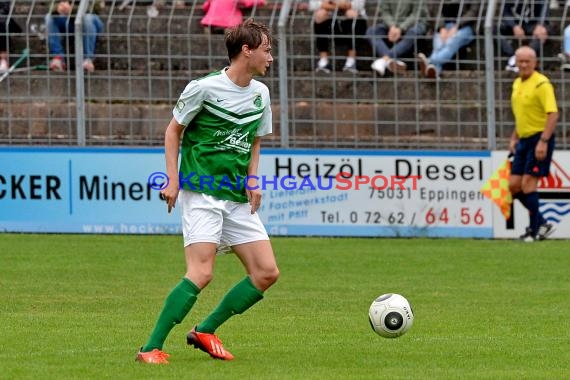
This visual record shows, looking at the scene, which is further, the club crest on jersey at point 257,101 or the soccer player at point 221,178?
the club crest on jersey at point 257,101

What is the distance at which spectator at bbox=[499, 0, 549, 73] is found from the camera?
1788 centimetres

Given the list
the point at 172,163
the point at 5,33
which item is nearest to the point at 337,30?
the point at 5,33

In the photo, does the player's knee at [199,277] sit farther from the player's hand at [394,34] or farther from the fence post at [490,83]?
the player's hand at [394,34]

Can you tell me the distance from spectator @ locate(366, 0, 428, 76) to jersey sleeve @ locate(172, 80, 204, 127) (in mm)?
10057

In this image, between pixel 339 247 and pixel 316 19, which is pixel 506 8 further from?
pixel 339 247

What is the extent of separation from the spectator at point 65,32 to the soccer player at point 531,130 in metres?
5.47

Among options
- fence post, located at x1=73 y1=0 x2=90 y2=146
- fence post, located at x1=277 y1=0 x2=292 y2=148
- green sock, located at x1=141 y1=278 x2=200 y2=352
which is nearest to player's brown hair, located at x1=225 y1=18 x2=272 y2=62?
green sock, located at x1=141 y1=278 x2=200 y2=352

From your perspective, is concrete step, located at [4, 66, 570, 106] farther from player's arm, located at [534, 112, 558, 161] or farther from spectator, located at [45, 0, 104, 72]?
player's arm, located at [534, 112, 558, 161]

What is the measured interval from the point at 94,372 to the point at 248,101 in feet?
5.99

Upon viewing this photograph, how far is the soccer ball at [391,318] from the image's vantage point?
29.1 feet

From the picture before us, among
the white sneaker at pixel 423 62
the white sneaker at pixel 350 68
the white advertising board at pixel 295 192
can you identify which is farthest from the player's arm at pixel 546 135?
the white sneaker at pixel 350 68

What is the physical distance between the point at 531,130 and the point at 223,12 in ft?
15.3

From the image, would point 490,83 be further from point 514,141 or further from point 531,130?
point 531,130

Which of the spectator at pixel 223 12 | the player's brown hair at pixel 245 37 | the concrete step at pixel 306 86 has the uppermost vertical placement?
the spectator at pixel 223 12
